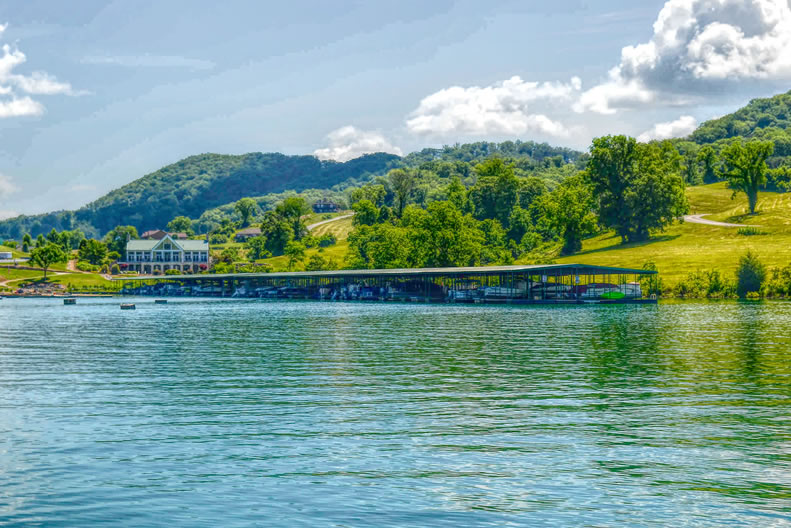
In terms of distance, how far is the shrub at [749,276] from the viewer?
14112cm

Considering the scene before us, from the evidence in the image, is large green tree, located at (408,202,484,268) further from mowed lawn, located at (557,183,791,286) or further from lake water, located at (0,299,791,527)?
lake water, located at (0,299,791,527)

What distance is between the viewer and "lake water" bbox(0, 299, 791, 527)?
19266mm

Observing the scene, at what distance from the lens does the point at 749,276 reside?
465 feet

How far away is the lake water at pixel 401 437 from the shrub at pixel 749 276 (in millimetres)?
91230

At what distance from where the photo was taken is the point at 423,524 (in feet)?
58.6

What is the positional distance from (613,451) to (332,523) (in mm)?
10390

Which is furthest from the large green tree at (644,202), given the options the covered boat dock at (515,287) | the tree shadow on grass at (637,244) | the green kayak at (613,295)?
the green kayak at (613,295)

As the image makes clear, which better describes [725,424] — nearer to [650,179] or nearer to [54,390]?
[54,390]

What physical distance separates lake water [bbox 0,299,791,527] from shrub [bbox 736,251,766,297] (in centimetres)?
9123

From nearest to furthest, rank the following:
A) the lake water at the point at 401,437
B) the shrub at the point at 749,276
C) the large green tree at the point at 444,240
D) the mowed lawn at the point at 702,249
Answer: the lake water at the point at 401,437 → the shrub at the point at 749,276 → the mowed lawn at the point at 702,249 → the large green tree at the point at 444,240

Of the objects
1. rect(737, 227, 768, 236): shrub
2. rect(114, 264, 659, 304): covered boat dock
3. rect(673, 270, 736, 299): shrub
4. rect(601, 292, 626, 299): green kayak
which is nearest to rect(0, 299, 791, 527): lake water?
rect(114, 264, 659, 304): covered boat dock

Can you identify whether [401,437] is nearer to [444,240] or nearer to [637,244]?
[444,240]

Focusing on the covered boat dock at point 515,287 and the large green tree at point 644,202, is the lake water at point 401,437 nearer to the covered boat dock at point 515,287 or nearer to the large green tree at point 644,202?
the covered boat dock at point 515,287

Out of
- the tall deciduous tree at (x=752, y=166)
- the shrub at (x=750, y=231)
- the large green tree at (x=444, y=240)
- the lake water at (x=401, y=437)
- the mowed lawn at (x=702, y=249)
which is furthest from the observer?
the tall deciduous tree at (x=752, y=166)
